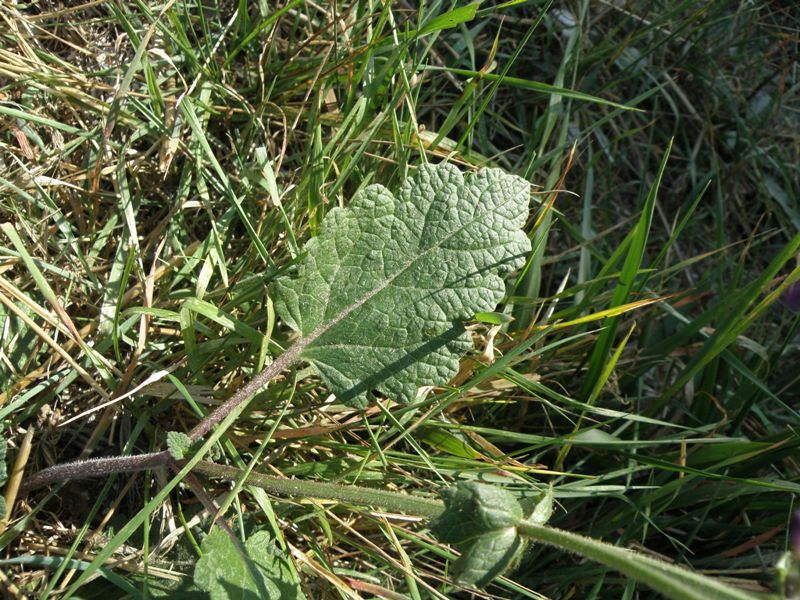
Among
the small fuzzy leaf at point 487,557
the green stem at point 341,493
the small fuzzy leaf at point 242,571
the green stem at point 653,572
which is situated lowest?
the small fuzzy leaf at point 242,571

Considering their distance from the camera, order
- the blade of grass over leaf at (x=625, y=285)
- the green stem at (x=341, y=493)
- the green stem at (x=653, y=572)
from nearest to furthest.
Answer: the green stem at (x=653, y=572), the green stem at (x=341, y=493), the blade of grass over leaf at (x=625, y=285)

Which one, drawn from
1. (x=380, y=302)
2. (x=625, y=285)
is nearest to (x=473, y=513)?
(x=380, y=302)

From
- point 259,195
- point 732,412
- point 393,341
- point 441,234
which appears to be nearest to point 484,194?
point 441,234

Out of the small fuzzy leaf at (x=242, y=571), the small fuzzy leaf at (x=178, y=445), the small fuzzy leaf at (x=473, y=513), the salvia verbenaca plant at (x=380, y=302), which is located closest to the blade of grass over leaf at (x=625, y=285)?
the salvia verbenaca plant at (x=380, y=302)

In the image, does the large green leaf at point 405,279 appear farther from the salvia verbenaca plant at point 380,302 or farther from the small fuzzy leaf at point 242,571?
the small fuzzy leaf at point 242,571

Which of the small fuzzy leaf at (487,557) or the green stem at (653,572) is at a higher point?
the green stem at (653,572)

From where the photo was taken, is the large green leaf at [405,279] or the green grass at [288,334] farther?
the green grass at [288,334]

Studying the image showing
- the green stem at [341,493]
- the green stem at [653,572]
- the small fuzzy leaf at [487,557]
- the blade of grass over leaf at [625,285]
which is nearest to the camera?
the green stem at [653,572]
